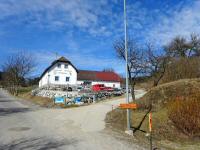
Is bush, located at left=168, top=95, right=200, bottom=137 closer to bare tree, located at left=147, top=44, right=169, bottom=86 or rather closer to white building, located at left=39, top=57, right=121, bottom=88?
bare tree, located at left=147, top=44, right=169, bottom=86

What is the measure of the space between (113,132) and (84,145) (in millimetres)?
3849

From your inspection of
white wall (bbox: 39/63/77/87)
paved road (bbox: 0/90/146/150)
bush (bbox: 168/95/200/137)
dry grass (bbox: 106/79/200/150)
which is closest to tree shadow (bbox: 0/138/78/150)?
paved road (bbox: 0/90/146/150)

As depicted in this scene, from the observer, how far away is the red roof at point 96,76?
82.9 metres

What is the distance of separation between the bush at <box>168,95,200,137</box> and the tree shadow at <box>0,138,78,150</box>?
7.29 m

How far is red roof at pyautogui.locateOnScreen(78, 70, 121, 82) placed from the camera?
8294 cm

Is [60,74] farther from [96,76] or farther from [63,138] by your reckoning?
[63,138]

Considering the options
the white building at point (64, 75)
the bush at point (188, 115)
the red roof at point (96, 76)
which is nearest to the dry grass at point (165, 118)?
the bush at point (188, 115)

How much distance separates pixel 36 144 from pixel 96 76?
73897mm

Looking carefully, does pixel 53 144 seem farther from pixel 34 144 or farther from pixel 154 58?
pixel 154 58

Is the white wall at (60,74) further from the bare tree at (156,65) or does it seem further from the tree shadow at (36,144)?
the tree shadow at (36,144)

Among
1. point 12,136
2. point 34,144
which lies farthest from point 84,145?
point 12,136

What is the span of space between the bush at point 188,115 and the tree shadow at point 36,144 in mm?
7289

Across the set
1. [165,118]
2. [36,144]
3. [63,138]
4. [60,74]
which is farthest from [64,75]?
[36,144]

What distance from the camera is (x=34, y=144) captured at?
11898mm
